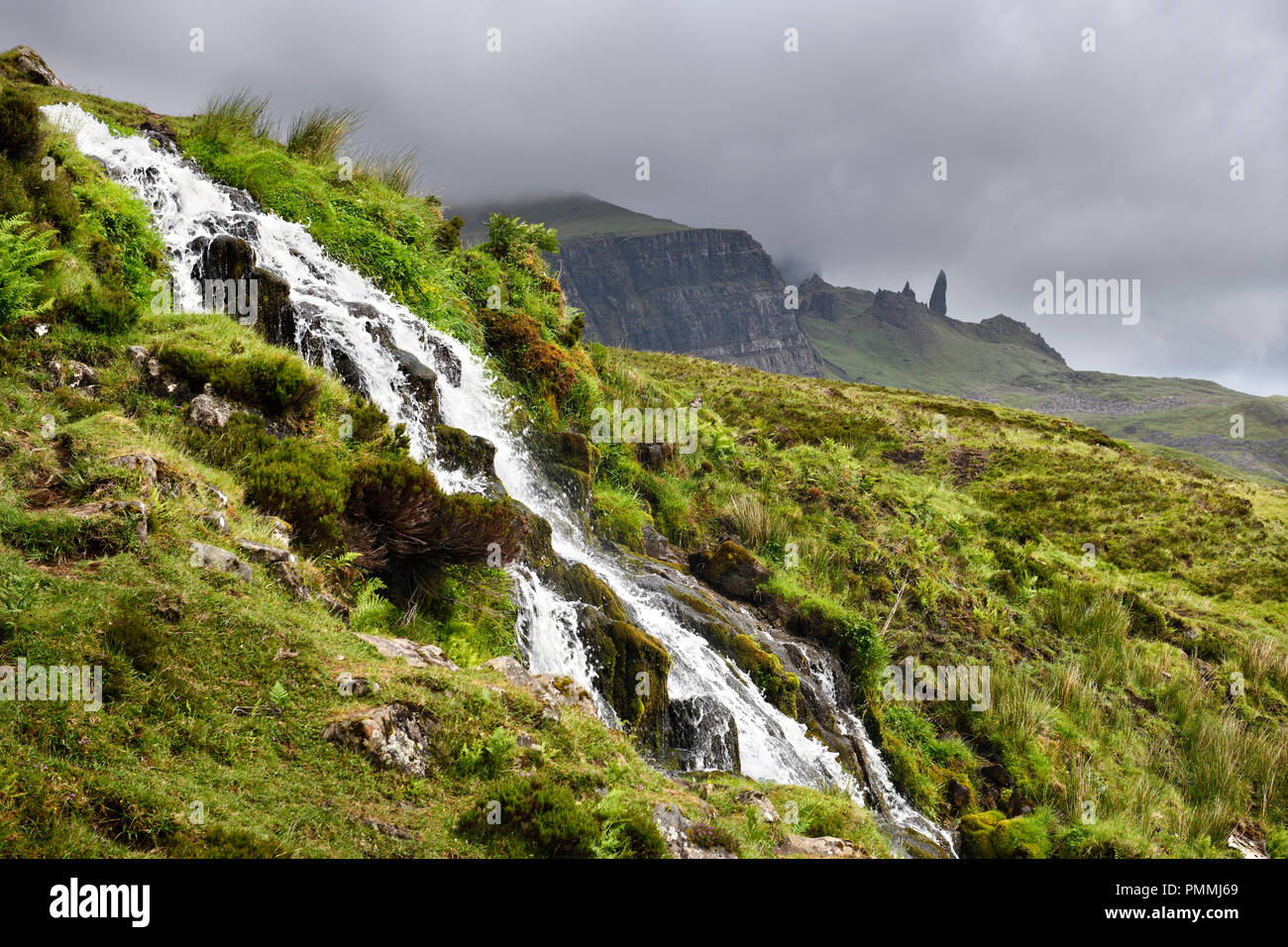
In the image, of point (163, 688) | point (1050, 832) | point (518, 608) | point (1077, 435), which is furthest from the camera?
point (1077, 435)

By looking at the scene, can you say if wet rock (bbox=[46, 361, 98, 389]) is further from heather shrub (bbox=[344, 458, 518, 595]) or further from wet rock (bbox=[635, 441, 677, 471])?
wet rock (bbox=[635, 441, 677, 471])

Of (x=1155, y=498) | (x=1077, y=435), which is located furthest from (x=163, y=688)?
(x=1077, y=435)

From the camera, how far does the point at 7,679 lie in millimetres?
4305

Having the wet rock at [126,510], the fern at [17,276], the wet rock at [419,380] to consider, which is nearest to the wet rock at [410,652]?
the wet rock at [126,510]

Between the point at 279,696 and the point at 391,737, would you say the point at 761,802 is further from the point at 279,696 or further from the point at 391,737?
the point at 279,696

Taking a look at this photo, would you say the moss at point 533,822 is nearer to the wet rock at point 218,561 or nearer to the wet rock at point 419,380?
the wet rock at point 218,561

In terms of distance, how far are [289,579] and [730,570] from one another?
10.2 meters

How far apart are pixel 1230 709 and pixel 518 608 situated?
53.3 ft

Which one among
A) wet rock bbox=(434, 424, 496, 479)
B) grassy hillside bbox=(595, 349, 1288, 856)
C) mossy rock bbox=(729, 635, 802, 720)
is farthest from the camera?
grassy hillside bbox=(595, 349, 1288, 856)

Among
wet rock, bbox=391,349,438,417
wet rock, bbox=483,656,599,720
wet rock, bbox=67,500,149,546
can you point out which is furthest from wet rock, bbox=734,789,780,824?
wet rock, bbox=391,349,438,417

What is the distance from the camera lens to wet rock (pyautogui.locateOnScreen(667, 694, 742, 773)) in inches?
378

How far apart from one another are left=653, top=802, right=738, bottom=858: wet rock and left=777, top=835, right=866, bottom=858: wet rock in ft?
3.01
